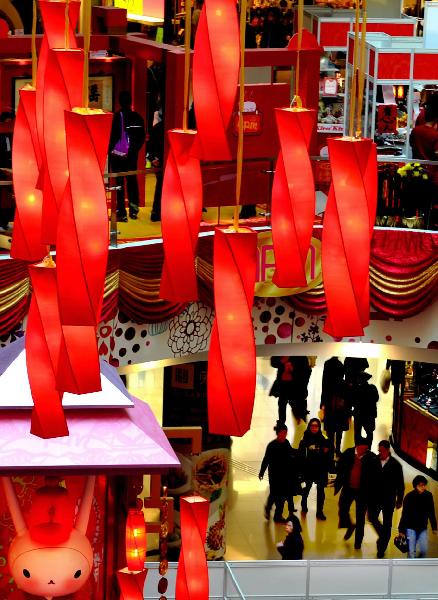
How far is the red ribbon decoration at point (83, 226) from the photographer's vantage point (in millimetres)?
4492

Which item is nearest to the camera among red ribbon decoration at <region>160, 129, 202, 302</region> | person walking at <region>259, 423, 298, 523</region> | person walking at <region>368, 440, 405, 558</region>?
red ribbon decoration at <region>160, 129, 202, 302</region>

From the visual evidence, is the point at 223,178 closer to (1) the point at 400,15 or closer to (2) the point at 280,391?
(2) the point at 280,391

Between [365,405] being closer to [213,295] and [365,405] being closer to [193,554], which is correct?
[213,295]

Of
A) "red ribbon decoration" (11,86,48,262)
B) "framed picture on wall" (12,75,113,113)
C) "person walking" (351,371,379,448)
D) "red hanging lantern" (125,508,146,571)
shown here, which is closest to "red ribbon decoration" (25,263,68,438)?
"red ribbon decoration" (11,86,48,262)

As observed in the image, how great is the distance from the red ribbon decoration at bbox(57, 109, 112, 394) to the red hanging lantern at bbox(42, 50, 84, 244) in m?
0.33

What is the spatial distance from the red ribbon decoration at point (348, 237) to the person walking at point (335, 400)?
11.2m

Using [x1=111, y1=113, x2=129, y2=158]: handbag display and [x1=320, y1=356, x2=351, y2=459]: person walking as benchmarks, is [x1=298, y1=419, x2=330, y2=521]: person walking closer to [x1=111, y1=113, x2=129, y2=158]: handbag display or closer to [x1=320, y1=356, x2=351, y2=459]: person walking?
[x1=320, y1=356, x2=351, y2=459]: person walking

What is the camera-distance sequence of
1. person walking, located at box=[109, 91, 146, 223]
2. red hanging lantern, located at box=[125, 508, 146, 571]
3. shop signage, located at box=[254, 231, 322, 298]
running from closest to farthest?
red hanging lantern, located at box=[125, 508, 146, 571] < person walking, located at box=[109, 91, 146, 223] < shop signage, located at box=[254, 231, 322, 298]

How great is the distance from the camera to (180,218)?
17.5ft

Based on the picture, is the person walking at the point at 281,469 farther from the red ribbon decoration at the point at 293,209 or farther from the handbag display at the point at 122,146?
the red ribbon decoration at the point at 293,209

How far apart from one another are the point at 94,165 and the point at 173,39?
1398 centimetres

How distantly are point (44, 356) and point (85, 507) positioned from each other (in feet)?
10.3

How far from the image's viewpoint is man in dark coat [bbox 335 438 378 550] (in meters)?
14.5

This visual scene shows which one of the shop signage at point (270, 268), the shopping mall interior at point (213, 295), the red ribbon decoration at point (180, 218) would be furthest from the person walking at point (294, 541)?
the red ribbon decoration at point (180, 218)
